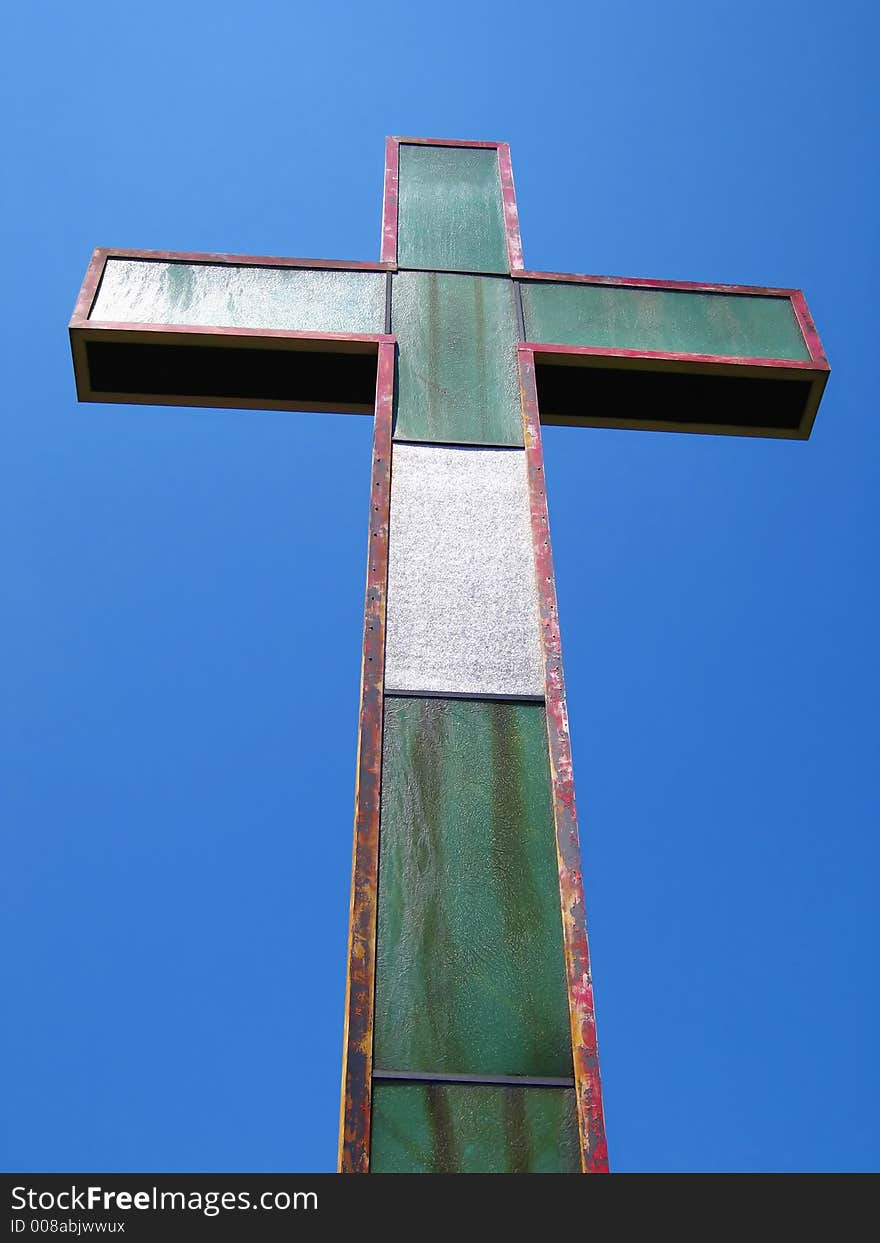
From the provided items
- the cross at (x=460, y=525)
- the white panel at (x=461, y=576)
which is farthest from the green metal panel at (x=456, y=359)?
the white panel at (x=461, y=576)

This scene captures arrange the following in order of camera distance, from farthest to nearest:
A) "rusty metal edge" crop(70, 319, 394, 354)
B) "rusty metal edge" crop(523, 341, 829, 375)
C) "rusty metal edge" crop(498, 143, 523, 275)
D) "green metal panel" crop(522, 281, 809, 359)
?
"rusty metal edge" crop(498, 143, 523, 275) → "green metal panel" crop(522, 281, 809, 359) → "rusty metal edge" crop(523, 341, 829, 375) → "rusty metal edge" crop(70, 319, 394, 354)

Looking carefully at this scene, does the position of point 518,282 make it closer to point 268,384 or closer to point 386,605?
point 268,384

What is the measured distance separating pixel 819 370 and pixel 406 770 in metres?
2.70

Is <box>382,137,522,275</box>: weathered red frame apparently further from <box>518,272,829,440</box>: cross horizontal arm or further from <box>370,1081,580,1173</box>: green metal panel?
<box>370,1081,580,1173</box>: green metal panel

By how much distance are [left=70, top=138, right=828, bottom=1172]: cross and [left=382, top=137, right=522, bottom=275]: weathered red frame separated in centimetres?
2

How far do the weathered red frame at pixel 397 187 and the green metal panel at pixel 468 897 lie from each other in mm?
2535

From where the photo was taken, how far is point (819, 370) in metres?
5.67

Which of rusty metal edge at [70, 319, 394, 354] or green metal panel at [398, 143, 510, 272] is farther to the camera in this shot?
green metal panel at [398, 143, 510, 272]

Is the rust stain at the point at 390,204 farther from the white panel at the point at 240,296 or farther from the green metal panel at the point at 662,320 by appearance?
the green metal panel at the point at 662,320

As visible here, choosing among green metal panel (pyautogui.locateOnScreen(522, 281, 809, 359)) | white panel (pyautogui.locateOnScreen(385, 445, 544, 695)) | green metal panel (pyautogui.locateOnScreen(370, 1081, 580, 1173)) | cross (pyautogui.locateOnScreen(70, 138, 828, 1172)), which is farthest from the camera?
green metal panel (pyautogui.locateOnScreen(522, 281, 809, 359))

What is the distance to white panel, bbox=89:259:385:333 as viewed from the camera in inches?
222

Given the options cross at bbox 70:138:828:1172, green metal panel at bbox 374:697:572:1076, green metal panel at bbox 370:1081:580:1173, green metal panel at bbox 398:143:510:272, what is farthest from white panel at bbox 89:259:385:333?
green metal panel at bbox 370:1081:580:1173

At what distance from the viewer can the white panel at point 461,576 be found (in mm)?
4355

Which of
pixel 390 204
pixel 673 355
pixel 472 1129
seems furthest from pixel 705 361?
pixel 472 1129
